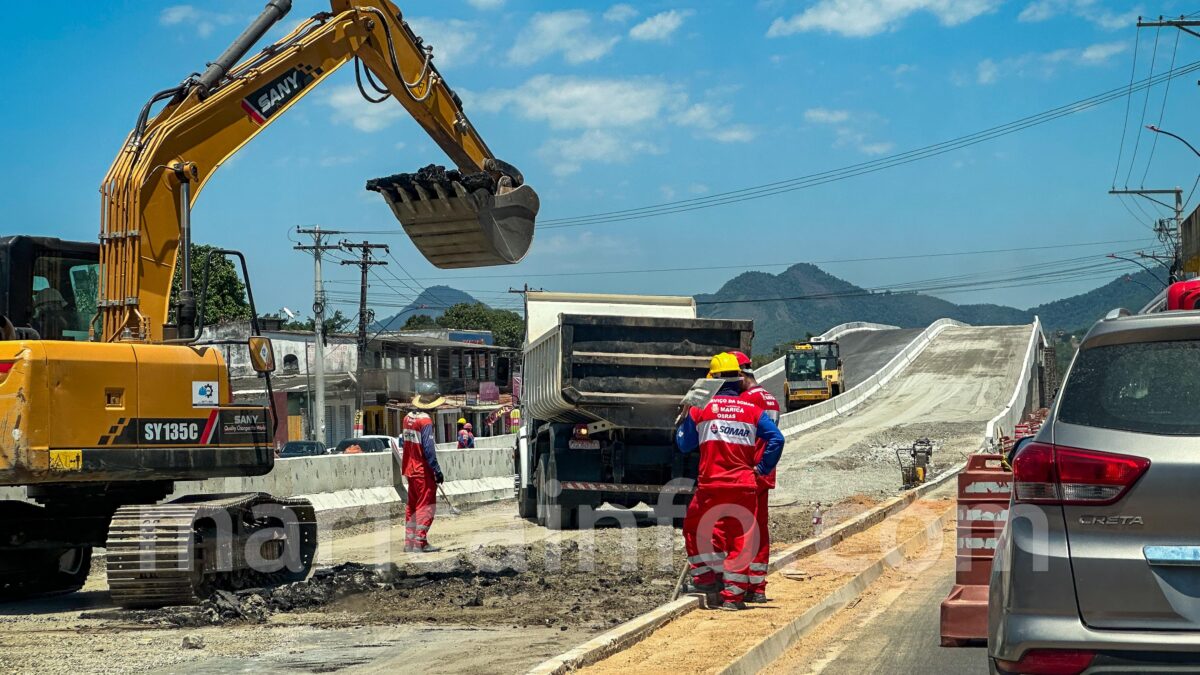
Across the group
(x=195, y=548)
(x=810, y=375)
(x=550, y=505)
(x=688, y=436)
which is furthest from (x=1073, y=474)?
(x=810, y=375)

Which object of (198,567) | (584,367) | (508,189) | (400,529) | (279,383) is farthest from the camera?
(279,383)

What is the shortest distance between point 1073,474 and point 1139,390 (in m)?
0.40

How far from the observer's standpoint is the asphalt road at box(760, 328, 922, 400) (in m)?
76.1

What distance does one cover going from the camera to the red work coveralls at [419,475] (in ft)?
52.7

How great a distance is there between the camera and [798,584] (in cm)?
1172

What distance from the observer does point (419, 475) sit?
16.3 meters

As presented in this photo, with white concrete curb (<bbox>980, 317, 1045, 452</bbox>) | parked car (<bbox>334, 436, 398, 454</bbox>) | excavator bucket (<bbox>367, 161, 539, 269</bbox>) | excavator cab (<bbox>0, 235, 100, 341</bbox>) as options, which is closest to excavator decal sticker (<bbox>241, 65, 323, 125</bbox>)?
excavator bucket (<bbox>367, 161, 539, 269</bbox>)

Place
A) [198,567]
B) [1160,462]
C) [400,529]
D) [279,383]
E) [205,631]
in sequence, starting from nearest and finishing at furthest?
1. [1160,462]
2. [205,631]
3. [198,567]
4. [400,529]
5. [279,383]

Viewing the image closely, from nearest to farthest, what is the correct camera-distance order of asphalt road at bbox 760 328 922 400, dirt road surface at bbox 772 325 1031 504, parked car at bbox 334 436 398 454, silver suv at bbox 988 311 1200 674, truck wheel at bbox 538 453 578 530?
silver suv at bbox 988 311 1200 674, truck wheel at bbox 538 453 578 530, dirt road surface at bbox 772 325 1031 504, parked car at bbox 334 436 398 454, asphalt road at bbox 760 328 922 400

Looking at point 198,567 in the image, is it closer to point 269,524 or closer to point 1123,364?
point 269,524

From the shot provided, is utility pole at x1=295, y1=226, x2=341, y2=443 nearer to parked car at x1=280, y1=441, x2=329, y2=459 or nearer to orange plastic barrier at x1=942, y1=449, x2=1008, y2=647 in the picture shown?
parked car at x1=280, y1=441, x2=329, y2=459

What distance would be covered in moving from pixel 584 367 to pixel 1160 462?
39.8 ft

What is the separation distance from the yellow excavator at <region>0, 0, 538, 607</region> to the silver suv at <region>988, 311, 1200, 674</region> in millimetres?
7671

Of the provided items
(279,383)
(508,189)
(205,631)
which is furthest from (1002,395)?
(205,631)
